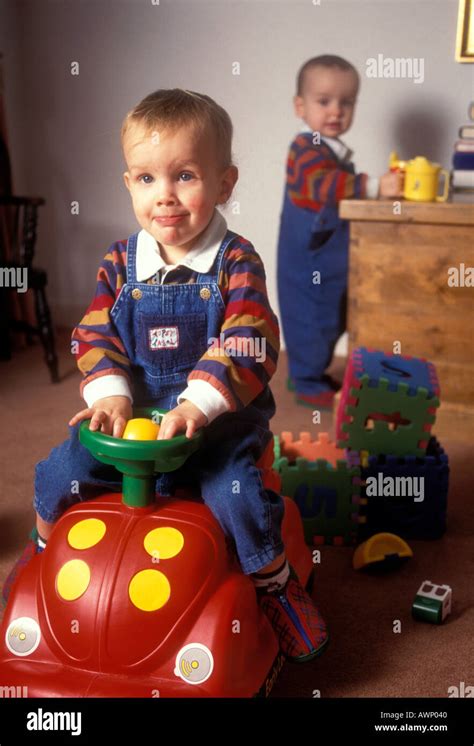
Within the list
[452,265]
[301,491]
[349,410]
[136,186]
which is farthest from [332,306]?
[136,186]

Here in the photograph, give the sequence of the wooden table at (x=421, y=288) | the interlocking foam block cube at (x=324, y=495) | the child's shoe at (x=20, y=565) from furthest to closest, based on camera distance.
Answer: the wooden table at (x=421, y=288), the interlocking foam block cube at (x=324, y=495), the child's shoe at (x=20, y=565)

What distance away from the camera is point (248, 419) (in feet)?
3.63

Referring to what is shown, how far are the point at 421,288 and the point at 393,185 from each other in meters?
0.26

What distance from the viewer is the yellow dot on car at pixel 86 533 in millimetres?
972

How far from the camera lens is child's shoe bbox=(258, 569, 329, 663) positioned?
3.63ft

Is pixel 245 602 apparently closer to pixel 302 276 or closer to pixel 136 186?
pixel 136 186

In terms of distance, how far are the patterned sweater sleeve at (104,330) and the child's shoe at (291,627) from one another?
353 mm

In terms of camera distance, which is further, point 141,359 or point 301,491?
point 301,491

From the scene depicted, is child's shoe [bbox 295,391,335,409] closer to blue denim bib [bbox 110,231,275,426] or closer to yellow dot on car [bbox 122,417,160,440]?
blue denim bib [bbox 110,231,275,426]

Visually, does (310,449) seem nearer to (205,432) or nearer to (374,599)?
(374,599)

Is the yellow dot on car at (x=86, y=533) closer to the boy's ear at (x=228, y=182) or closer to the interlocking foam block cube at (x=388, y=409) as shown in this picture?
the boy's ear at (x=228, y=182)

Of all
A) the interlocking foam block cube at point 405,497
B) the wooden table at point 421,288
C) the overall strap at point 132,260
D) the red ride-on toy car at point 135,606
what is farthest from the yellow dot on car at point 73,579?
the wooden table at point 421,288

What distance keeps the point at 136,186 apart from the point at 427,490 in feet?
2.62

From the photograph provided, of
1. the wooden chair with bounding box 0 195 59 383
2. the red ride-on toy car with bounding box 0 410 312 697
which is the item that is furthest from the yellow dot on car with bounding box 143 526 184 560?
the wooden chair with bounding box 0 195 59 383
